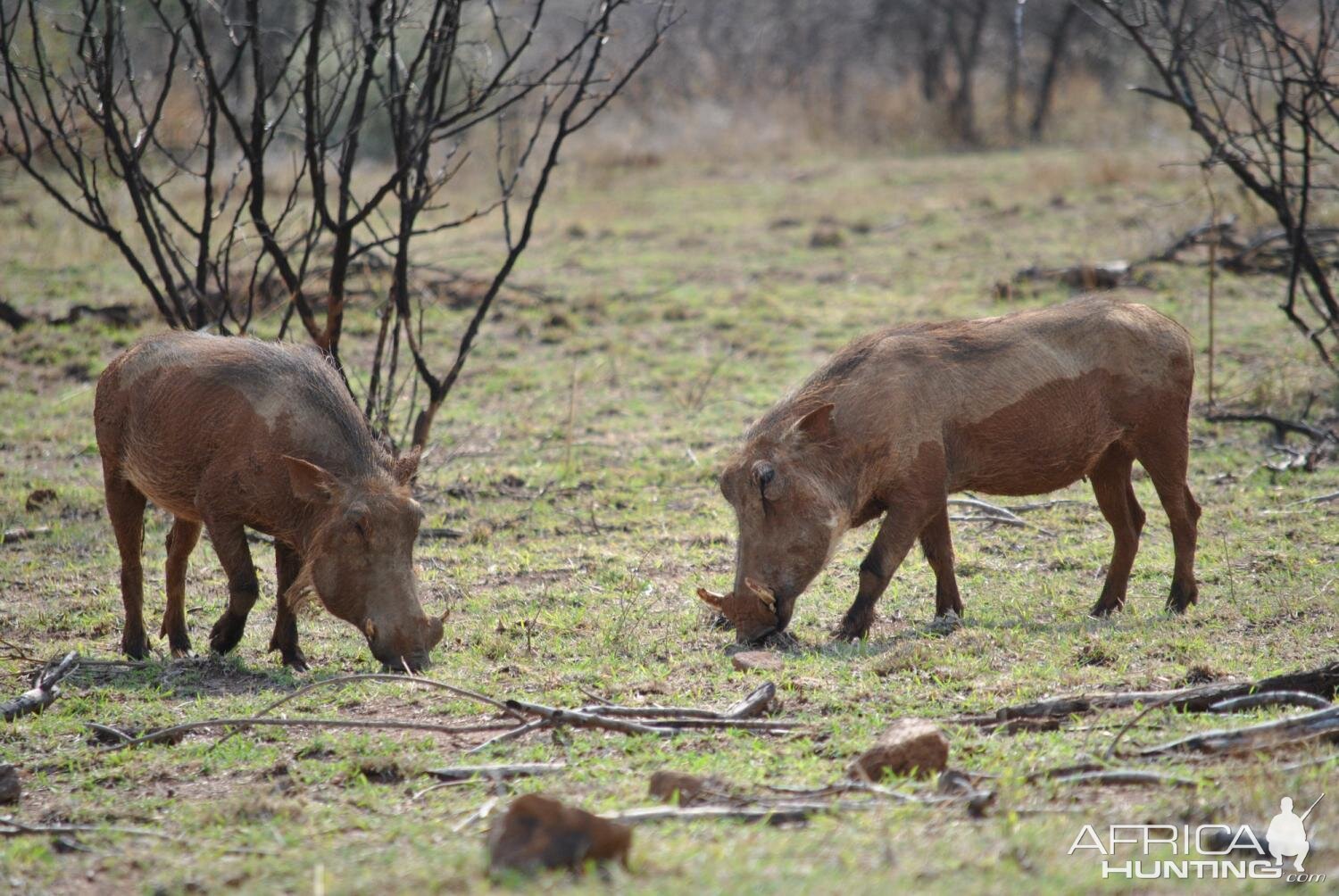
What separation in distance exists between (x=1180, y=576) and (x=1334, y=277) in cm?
456

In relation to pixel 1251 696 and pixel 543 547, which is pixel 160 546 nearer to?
pixel 543 547

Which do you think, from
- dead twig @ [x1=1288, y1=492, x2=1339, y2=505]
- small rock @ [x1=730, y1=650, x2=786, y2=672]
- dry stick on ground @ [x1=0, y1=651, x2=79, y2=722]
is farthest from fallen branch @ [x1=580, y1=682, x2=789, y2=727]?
dead twig @ [x1=1288, y1=492, x2=1339, y2=505]

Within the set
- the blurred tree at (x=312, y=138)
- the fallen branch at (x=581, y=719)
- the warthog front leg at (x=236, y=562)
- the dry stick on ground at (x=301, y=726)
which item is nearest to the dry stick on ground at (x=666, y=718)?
the fallen branch at (x=581, y=719)

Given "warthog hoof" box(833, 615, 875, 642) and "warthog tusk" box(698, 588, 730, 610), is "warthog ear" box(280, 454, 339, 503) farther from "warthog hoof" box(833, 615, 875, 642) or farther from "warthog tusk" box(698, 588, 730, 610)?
"warthog hoof" box(833, 615, 875, 642)

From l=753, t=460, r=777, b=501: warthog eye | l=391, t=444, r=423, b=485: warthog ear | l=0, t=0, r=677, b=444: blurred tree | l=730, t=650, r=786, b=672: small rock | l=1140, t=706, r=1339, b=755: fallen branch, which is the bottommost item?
l=730, t=650, r=786, b=672: small rock

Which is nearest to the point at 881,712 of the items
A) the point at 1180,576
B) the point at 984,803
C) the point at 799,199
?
the point at 984,803

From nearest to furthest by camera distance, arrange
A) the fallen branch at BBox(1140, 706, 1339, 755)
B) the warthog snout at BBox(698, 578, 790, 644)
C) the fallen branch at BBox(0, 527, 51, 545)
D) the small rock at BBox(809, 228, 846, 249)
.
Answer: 1. the fallen branch at BBox(1140, 706, 1339, 755)
2. the warthog snout at BBox(698, 578, 790, 644)
3. the fallen branch at BBox(0, 527, 51, 545)
4. the small rock at BBox(809, 228, 846, 249)

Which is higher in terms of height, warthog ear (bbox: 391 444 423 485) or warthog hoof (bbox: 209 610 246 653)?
warthog ear (bbox: 391 444 423 485)

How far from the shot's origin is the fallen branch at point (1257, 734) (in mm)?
3275

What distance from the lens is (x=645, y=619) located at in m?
5.26

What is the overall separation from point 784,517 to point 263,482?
1.76 meters

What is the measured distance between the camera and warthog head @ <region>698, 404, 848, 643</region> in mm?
4875

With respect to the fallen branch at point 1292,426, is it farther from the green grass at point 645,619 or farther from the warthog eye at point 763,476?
the warthog eye at point 763,476

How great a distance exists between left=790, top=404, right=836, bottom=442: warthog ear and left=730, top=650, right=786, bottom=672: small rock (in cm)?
82
